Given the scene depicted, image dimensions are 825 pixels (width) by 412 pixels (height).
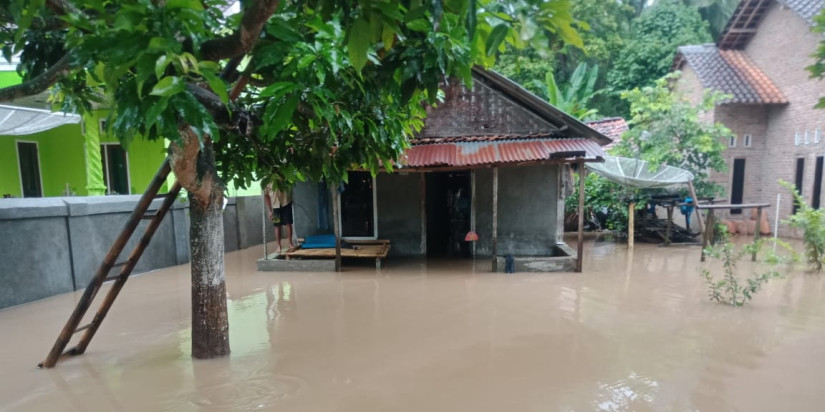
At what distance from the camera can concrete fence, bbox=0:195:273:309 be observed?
6262 millimetres

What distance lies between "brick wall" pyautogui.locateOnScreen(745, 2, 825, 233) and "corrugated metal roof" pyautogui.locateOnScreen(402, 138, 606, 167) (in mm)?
7205

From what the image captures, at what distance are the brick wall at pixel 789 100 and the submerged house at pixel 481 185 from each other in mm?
6933

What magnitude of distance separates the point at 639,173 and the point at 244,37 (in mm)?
10701

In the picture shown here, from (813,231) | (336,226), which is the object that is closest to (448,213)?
(336,226)

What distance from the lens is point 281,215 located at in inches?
370

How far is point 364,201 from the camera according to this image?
9719 millimetres

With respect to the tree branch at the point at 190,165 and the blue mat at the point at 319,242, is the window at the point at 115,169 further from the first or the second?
the tree branch at the point at 190,165

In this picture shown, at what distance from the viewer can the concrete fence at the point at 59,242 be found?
626 centimetres

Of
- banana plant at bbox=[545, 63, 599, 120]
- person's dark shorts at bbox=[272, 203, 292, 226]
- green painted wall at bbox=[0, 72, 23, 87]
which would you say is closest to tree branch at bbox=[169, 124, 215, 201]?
person's dark shorts at bbox=[272, 203, 292, 226]

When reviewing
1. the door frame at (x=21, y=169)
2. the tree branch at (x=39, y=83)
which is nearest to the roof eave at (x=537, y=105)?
the tree branch at (x=39, y=83)

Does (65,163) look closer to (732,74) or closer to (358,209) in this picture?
(358,209)

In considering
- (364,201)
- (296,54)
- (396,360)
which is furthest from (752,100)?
(296,54)

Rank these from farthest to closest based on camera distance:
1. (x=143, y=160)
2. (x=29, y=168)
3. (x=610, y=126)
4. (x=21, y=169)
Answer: (x=610, y=126), (x=143, y=160), (x=29, y=168), (x=21, y=169)

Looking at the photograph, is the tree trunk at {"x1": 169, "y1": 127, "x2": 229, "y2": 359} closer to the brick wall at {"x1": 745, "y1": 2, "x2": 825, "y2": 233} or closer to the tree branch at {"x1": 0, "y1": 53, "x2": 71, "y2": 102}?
the tree branch at {"x1": 0, "y1": 53, "x2": 71, "y2": 102}
